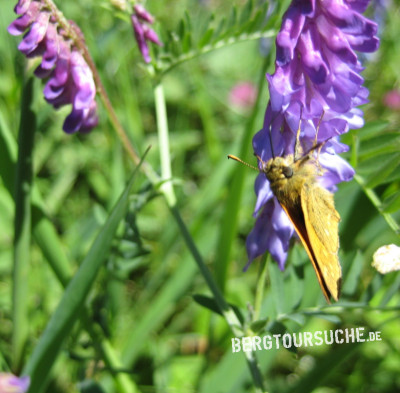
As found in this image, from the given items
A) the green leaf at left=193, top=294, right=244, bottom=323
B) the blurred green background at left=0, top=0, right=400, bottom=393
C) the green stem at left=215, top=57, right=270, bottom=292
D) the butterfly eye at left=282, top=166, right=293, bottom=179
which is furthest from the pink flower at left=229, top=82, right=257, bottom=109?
the butterfly eye at left=282, top=166, right=293, bottom=179

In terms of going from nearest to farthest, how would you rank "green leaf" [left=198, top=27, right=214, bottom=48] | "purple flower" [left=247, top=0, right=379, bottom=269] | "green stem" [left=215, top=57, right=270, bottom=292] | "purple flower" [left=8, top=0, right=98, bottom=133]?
"purple flower" [left=247, top=0, right=379, bottom=269]
"purple flower" [left=8, top=0, right=98, bottom=133]
"green leaf" [left=198, top=27, right=214, bottom=48]
"green stem" [left=215, top=57, right=270, bottom=292]

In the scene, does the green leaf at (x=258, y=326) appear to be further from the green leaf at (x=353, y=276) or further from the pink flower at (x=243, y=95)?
the pink flower at (x=243, y=95)

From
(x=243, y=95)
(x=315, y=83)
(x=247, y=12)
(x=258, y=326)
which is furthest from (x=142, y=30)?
(x=243, y=95)

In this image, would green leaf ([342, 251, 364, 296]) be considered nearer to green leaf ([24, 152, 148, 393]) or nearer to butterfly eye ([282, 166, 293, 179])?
butterfly eye ([282, 166, 293, 179])

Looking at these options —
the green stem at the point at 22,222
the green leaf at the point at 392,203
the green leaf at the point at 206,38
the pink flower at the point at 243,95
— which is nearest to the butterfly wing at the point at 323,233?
the green leaf at the point at 392,203

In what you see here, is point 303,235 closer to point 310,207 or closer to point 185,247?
point 310,207
